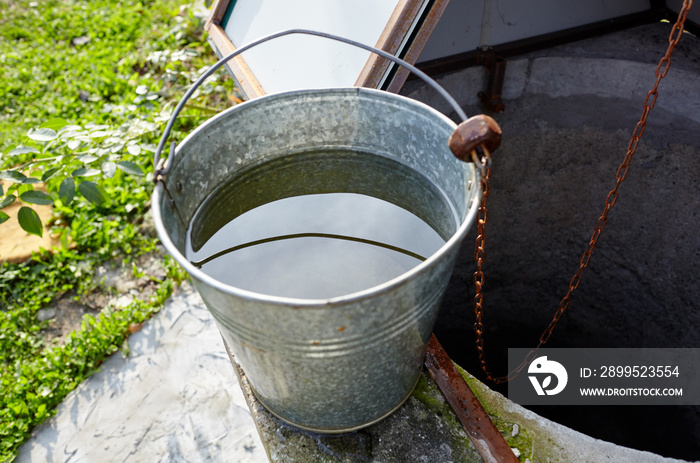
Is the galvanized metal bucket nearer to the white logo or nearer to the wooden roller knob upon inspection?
the wooden roller knob

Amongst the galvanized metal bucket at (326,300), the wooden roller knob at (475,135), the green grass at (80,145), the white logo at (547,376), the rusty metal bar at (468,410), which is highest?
the wooden roller knob at (475,135)

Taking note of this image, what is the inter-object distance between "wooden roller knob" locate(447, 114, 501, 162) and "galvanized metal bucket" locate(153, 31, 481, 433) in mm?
74

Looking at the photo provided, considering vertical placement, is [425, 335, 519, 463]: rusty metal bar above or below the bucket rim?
below

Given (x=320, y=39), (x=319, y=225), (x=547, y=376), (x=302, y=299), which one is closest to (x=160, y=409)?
(x=319, y=225)

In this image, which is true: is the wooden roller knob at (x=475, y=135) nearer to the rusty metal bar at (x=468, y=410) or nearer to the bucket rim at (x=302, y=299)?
the bucket rim at (x=302, y=299)

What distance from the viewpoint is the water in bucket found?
1574mm

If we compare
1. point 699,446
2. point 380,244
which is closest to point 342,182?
point 380,244

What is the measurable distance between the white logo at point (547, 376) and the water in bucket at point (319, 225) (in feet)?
5.19

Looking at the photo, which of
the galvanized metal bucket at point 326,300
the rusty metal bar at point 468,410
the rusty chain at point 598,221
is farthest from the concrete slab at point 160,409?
the rusty chain at point 598,221

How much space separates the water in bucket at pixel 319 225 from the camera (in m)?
1.57

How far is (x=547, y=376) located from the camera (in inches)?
118

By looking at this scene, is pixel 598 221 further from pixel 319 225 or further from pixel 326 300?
pixel 326 300

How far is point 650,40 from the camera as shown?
3.02 metres

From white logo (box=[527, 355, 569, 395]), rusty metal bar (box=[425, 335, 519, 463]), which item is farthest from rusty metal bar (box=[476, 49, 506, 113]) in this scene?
rusty metal bar (box=[425, 335, 519, 463])
